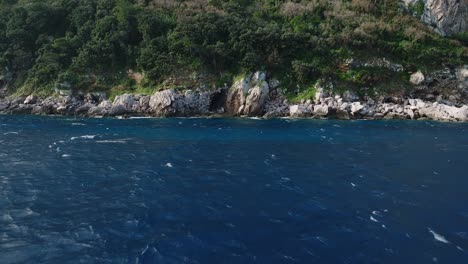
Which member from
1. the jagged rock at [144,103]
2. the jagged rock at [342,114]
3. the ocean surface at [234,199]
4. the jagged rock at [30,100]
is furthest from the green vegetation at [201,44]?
the ocean surface at [234,199]

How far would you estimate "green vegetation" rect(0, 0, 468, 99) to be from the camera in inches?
3241

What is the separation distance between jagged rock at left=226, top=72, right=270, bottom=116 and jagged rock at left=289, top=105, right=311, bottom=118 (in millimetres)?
6348

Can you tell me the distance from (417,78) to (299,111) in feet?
91.0

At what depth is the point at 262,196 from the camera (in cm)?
2952

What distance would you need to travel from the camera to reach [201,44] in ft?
277

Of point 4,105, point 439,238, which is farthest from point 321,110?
point 4,105

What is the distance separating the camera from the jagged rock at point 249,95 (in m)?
76.6

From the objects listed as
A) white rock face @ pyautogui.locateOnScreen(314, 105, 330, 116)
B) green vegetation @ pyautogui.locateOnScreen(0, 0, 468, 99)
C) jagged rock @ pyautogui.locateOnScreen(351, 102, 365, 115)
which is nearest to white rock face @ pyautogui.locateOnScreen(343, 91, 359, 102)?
green vegetation @ pyautogui.locateOnScreen(0, 0, 468, 99)

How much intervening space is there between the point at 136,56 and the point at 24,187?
61784 millimetres

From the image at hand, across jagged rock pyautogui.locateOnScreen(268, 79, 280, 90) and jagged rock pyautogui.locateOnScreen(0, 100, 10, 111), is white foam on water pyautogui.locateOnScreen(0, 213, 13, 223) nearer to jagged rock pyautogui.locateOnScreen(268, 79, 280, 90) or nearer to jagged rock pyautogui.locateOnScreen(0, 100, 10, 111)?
jagged rock pyautogui.locateOnScreen(268, 79, 280, 90)

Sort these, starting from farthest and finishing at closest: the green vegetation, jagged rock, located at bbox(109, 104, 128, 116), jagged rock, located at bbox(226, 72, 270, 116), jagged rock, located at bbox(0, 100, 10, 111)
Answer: jagged rock, located at bbox(0, 100, 10, 111)
the green vegetation
jagged rock, located at bbox(109, 104, 128, 116)
jagged rock, located at bbox(226, 72, 270, 116)

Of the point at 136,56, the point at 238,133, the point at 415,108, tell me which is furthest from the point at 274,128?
the point at 136,56

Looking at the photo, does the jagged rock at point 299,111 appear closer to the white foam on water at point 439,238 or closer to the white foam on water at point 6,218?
the white foam on water at point 439,238

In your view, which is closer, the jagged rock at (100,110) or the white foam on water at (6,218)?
the white foam on water at (6,218)
